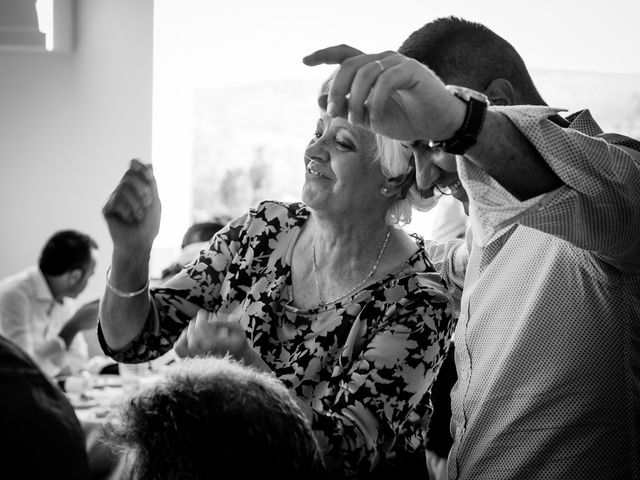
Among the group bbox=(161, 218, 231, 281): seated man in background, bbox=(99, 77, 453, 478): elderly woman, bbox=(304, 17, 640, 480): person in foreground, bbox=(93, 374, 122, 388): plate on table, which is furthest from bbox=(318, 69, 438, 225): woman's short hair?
bbox=(93, 374, 122, 388): plate on table

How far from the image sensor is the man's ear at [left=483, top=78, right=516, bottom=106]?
5.58 ft

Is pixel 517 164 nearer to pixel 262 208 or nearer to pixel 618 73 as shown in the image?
pixel 262 208

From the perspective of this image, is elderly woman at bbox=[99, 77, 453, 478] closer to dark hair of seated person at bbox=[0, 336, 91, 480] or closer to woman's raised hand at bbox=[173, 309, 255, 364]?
woman's raised hand at bbox=[173, 309, 255, 364]

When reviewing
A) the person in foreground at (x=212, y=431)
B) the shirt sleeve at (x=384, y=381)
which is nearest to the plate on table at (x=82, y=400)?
the shirt sleeve at (x=384, y=381)

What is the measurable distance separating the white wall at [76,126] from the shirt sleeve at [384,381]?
19.8 feet

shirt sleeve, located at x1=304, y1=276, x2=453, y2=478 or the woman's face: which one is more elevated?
the woman's face

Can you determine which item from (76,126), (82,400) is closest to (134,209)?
(82,400)

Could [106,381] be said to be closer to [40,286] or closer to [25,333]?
[25,333]

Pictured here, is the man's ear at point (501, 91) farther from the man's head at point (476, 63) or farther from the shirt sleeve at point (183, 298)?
the shirt sleeve at point (183, 298)

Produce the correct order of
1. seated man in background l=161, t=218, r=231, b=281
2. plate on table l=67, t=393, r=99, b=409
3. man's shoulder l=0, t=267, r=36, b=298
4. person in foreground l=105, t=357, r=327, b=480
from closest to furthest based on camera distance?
person in foreground l=105, t=357, r=327, b=480, plate on table l=67, t=393, r=99, b=409, seated man in background l=161, t=218, r=231, b=281, man's shoulder l=0, t=267, r=36, b=298

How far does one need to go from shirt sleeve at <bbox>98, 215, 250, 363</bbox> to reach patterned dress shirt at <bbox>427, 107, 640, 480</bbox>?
561 mm

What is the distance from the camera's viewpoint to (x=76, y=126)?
7.66m

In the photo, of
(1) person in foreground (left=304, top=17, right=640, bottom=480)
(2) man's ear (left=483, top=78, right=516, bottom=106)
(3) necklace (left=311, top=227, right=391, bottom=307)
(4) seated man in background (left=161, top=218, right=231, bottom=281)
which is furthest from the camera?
(4) seated man in background (left=161, top=218, right=231, bottom=281)

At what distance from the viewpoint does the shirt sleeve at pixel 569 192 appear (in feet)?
3.62
